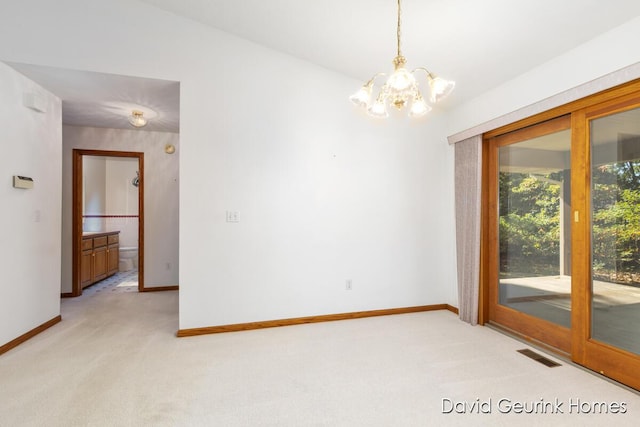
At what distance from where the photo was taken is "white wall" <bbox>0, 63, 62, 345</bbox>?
279 centimetres

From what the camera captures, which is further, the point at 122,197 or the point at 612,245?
the point at 122,197

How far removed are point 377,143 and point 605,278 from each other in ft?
8.03

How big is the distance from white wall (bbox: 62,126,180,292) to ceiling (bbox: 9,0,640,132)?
0.96m

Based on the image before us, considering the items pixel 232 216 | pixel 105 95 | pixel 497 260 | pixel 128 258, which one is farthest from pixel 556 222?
pixel 128 258

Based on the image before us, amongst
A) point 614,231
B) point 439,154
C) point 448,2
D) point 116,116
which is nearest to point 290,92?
point 448,2

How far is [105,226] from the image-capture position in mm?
7289

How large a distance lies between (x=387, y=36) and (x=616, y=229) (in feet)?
7.86

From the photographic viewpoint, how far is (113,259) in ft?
20.0

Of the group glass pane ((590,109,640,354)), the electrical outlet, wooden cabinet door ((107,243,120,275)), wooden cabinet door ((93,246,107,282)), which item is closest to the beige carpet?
glass pane ((590,109,640,354))

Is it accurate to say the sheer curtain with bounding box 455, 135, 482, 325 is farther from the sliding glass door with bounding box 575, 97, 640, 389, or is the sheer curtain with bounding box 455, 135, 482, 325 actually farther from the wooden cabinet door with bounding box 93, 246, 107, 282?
the wooden cabinet door with bounding box 93, 246, 107, 282

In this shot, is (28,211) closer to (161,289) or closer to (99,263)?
(161,289)

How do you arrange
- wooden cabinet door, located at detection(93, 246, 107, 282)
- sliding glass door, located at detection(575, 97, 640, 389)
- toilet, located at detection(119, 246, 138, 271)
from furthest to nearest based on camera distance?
toilet, located at detection(119, 246, 138, 271) < wooden cabinet door, located at detection(93, 246, 107, 282) < sliding glass door, located at detection(575, 97, 640, 389)

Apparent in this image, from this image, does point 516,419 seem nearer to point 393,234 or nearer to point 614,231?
point 614,231

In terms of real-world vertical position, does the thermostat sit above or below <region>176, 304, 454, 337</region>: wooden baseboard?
above
